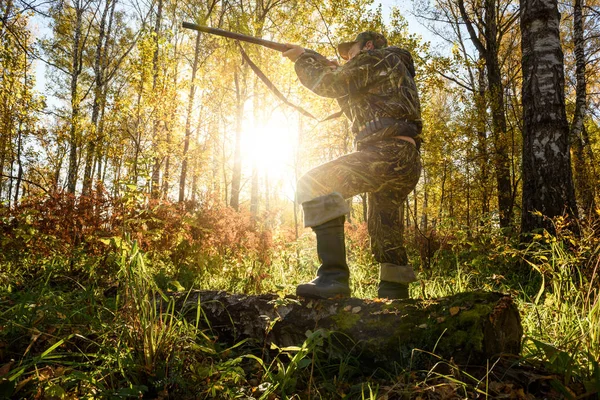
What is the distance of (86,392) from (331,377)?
1030mm

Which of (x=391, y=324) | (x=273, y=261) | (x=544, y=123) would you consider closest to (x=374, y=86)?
(x=391, y=324)

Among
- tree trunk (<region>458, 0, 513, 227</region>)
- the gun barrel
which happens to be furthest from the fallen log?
tree trunk (<region>458, 0, 513, 227</region>)

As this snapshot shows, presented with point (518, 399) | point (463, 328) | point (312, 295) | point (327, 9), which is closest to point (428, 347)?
point (463, 328)

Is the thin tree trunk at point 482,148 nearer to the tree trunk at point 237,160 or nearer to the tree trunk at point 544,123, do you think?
the tree trunk at point 544,123

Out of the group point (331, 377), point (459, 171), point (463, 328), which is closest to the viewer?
point (463, 328)

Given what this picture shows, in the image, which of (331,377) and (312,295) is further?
(312,295)

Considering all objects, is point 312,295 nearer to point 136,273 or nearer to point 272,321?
point 272,321

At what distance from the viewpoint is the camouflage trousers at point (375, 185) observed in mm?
2350

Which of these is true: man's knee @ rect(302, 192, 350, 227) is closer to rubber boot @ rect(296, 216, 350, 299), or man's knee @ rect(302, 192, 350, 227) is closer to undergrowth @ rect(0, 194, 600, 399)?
rubber boot @ rect(296, 216, 350, 299)

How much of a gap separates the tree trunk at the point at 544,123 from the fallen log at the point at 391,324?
3166 millimetres

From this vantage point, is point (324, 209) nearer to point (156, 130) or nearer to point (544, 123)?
point (544, 123)

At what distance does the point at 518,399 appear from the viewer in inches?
48.8

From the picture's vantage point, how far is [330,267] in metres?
2.26

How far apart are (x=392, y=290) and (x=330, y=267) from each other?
891mm
